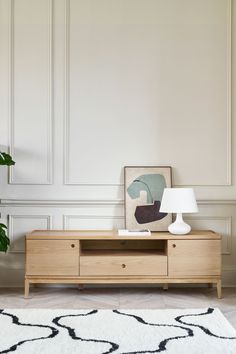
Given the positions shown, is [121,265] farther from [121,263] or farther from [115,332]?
[115,332]

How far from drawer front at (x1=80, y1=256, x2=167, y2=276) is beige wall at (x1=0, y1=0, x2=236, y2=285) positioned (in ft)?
1.48

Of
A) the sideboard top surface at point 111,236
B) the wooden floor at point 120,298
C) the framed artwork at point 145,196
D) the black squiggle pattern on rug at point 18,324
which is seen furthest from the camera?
the framed artwork at point 145,196

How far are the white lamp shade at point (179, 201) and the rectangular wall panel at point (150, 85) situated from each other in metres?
0.37

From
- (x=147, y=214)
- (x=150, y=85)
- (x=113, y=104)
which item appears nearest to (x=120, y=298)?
(x=147, y=214)

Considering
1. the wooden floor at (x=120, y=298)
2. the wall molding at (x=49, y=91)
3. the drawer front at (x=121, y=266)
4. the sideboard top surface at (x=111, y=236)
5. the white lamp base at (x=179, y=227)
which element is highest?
the wall molding at (x=49, y=91)

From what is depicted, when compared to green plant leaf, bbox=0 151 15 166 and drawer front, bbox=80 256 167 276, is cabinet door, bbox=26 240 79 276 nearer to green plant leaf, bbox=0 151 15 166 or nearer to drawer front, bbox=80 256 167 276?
drawer front, bbox=80 256 167 276

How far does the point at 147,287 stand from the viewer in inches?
146

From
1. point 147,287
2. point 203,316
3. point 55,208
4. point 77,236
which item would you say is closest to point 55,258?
point 77,236

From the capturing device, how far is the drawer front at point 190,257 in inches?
133

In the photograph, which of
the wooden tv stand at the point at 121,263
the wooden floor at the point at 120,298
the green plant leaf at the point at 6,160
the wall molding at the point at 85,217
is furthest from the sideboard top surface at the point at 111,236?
the green plant leaf at the point at 6,160

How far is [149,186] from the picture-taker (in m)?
3.74

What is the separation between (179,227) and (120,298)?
0.66 metres

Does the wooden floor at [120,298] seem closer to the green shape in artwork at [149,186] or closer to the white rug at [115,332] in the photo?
the white rug at [115,332]

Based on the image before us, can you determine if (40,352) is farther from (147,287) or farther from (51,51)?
(51,51)
